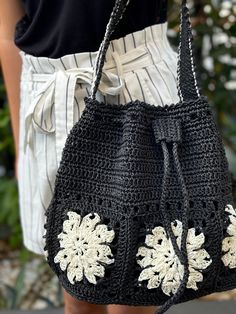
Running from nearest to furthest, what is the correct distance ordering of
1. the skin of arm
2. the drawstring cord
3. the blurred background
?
the drawstring cord, the skin of arm, the blurred background

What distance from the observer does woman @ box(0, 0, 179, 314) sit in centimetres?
96

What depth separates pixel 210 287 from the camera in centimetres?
89

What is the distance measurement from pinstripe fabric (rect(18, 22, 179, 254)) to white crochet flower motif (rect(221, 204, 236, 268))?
0.22m

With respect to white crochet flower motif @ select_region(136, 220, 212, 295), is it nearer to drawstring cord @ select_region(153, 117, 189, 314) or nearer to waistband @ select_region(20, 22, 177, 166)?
drawstring cord @ select_region(153, 117, 189, 314)

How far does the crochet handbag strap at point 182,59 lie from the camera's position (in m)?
0.89

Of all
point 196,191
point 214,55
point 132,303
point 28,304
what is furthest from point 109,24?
point 28,304

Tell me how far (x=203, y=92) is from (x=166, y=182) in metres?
1.07

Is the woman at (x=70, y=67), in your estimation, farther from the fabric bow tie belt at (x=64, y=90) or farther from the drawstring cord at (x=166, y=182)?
the drawstring cord at (x=166, y=182)

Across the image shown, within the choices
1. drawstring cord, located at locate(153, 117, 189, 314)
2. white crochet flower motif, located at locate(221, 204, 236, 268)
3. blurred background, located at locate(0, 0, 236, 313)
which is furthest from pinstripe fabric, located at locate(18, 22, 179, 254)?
blurred background, located at locate(0, 0, 236, 313)

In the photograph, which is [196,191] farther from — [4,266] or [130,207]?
[4,266]

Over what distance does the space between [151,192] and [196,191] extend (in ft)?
0.21

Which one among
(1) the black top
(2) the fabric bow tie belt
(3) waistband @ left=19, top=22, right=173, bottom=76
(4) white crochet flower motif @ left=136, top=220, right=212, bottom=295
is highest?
(1) the black top

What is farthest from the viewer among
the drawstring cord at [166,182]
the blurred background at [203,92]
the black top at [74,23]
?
the blurred background at [203,92]

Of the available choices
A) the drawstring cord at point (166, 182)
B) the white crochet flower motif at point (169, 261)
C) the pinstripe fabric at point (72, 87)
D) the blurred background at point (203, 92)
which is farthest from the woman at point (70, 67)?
the blurred background at point (203, 92)
